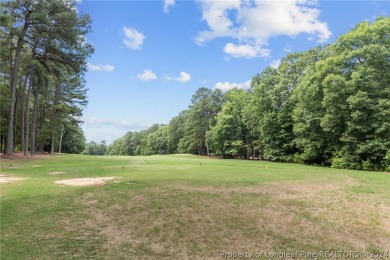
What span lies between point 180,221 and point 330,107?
23488 mm

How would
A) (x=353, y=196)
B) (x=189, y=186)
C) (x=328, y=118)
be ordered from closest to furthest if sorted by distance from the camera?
(x=353, y=196) < (x=189, y=186) < (x=328, y=118)

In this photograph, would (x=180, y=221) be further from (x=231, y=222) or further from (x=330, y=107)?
(x=330, y=107)

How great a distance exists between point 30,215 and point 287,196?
8042mm

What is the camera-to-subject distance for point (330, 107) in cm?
2625

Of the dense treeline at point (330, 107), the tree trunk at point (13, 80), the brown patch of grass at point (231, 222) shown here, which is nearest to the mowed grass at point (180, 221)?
the brown patch of grass at point (231, 222)

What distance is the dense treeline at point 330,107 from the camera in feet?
78.2

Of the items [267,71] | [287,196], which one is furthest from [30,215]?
[267,71]

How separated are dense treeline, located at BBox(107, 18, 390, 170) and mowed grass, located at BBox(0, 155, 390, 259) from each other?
15705 millimetres

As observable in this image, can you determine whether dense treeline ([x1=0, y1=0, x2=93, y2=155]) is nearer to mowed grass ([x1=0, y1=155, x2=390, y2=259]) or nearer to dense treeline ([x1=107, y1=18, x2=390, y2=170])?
mowed grass ([x1=0, y1=155, x2=390, y2=259])

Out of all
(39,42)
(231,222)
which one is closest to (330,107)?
(231,222)

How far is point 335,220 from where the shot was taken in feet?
25.5

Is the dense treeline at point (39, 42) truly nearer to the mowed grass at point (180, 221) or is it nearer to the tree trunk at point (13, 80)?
the tree trunk at point (13, 80)

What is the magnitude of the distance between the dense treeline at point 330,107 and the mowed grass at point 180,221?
15.7m

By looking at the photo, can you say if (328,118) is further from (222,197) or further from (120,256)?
(120,256)
